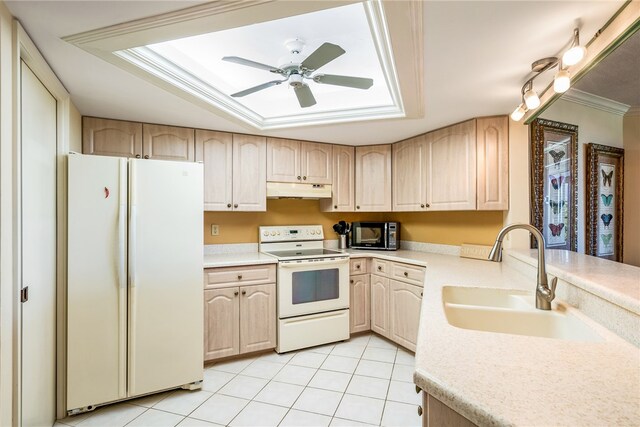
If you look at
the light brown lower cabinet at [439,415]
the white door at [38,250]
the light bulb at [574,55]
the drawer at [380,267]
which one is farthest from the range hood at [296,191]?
the light brown lower cabinet at [439,415]

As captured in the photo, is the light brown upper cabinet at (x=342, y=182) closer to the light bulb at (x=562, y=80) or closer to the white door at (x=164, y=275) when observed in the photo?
the white door at (x=164, y=275)

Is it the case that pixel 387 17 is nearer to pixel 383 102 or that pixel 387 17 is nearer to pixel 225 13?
pixel 225 13

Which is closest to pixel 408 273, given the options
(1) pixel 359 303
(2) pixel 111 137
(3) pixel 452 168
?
(1) pixel 359 303

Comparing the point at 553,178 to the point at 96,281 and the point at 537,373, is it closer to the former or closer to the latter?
the point at 537,373

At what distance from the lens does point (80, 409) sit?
1958mm

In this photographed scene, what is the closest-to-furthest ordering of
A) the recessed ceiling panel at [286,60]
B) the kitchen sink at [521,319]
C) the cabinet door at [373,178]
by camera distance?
the kitchen sink at [521,319], the recessed ceiling panel at [286,60], the cabinet door at [373,178]

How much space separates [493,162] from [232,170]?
2324 millimetres

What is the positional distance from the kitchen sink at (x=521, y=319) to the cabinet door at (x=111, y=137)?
2662 mm

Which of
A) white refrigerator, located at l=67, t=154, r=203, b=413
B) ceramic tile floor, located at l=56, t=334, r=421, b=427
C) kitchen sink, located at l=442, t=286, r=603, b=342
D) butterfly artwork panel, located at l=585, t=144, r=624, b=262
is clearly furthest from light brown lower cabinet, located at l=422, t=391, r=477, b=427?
butterfly artwork panel, located at l=585, t=144, r=624, b=262

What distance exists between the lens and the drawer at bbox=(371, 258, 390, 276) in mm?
3018

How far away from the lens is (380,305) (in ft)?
10.1

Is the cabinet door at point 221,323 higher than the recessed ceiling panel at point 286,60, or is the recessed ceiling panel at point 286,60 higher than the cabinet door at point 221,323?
the recessed ceiling panel at point 286,60

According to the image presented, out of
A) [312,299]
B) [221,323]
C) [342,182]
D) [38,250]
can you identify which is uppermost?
[342,182]

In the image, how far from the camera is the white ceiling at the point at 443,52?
1220 millimetres
